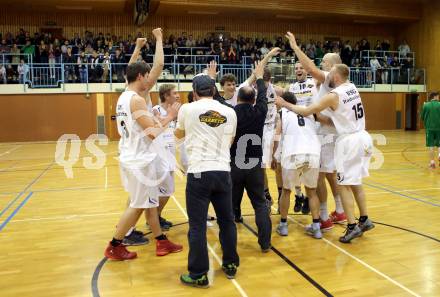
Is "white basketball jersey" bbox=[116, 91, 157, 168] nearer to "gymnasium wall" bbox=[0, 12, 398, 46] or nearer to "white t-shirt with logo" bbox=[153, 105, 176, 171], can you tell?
"white t-shirt with logo" bbox=[153, 105, 176, 171]

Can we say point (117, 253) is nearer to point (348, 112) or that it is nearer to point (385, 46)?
point (348, 112)

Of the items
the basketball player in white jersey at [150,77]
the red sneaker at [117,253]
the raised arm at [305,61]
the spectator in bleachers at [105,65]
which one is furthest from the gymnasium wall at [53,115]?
the red sneaker at [117,253]

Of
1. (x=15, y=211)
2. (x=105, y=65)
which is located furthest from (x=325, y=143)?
(x=105, y=65)

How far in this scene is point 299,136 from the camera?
570 cm

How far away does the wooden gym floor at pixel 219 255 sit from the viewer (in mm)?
4164

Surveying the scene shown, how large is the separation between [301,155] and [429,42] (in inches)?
1014

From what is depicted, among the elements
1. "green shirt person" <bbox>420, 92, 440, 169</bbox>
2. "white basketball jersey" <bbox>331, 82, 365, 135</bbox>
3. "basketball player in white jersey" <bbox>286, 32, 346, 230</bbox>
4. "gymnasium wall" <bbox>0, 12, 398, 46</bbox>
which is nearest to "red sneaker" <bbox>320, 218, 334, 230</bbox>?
"basketball player in white jersey" <bbox>286, 32, 346, 230</bbox>

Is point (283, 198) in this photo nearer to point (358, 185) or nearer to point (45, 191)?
point (358, 185)

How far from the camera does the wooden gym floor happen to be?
4.16 m

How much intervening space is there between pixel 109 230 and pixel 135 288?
7.29 ft

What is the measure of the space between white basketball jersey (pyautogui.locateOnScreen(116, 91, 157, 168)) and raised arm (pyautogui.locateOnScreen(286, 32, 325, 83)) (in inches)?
84.9

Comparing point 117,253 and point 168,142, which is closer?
point 117,253

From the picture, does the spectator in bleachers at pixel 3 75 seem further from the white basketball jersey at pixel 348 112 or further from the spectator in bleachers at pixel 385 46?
the spectator in bleachers at pixel 385 46

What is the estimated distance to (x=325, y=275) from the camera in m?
4.41
